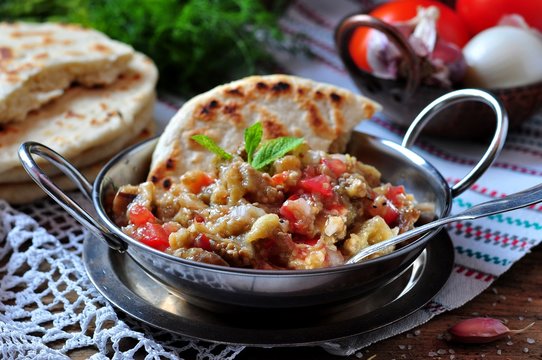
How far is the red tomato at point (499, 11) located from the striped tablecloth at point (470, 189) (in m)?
0.59

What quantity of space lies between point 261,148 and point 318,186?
0.28 meters

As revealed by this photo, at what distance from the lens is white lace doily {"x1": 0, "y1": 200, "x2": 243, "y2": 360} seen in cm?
220

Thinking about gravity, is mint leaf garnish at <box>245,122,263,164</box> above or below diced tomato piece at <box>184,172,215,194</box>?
above

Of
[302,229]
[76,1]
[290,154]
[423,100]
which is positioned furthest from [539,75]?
[76,1]

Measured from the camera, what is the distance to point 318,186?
2.40 meters

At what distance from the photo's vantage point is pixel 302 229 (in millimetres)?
2275

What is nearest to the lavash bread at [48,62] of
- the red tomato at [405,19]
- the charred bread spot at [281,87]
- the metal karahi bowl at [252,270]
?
the metal karahi bowl at [252,270]

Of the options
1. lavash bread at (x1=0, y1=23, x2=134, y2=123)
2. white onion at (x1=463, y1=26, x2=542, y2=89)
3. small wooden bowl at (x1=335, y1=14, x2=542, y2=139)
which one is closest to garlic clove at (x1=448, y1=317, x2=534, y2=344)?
small wooden bowl at (x1=335, y1=14, x2=542, y2=139)

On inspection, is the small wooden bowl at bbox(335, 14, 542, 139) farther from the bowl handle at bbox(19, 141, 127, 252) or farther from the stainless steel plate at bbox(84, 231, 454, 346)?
the bowl handle at bbox(19, 141, 127, 252)

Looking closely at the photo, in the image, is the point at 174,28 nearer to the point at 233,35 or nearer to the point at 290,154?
the point at 233,35

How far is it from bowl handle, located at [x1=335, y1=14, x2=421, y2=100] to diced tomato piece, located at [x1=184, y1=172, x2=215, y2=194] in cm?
137

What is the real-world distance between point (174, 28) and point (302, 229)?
249 centimetres

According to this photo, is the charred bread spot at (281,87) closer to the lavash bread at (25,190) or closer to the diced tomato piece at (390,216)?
the diced tomato piece at (390,216)

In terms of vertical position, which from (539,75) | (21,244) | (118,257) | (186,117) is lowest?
(21,244)
